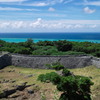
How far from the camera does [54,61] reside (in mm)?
20500

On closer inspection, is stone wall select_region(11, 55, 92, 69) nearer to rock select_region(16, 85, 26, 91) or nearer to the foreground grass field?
the foreground grass field

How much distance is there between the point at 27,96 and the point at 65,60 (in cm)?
936

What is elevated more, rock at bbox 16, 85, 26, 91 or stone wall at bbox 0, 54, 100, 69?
stone wall at bbox 0, 54, 100, 69

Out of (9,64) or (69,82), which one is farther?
(9,64)

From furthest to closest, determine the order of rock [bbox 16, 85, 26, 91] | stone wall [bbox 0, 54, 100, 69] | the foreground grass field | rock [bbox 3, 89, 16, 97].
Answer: stone wall [bbox 0, 54, 100, 69] → rock [bbox 16, 85, 26, 91] → the foreground grass field → rock [bbox 3, 89, 16, 97]

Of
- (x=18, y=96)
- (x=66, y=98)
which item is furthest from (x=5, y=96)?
(x=66, y=98)

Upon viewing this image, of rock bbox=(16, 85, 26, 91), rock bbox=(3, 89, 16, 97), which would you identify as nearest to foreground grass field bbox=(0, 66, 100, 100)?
rock bbox=(3, 89, 16, 97)

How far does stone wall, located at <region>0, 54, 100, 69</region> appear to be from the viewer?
2044cm

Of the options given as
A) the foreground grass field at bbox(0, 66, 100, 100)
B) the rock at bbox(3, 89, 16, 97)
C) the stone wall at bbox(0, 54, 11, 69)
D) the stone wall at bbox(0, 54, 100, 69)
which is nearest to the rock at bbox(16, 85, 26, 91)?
the rock at bbox(3, 89, 16, 97)

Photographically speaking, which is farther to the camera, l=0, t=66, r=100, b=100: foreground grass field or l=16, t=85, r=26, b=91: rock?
l=16, t=85, r=26, b=91: rock

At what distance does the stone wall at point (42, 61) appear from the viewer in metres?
20.4

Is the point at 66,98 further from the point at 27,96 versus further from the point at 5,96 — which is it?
the point at 5,96

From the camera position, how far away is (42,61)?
20.7 m

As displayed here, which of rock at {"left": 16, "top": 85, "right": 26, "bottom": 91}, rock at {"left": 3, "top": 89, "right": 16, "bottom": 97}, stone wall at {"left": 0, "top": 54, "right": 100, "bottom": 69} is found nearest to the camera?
rock at {"left": 3, "top": 89, "right": 16, "bottom": 97}
